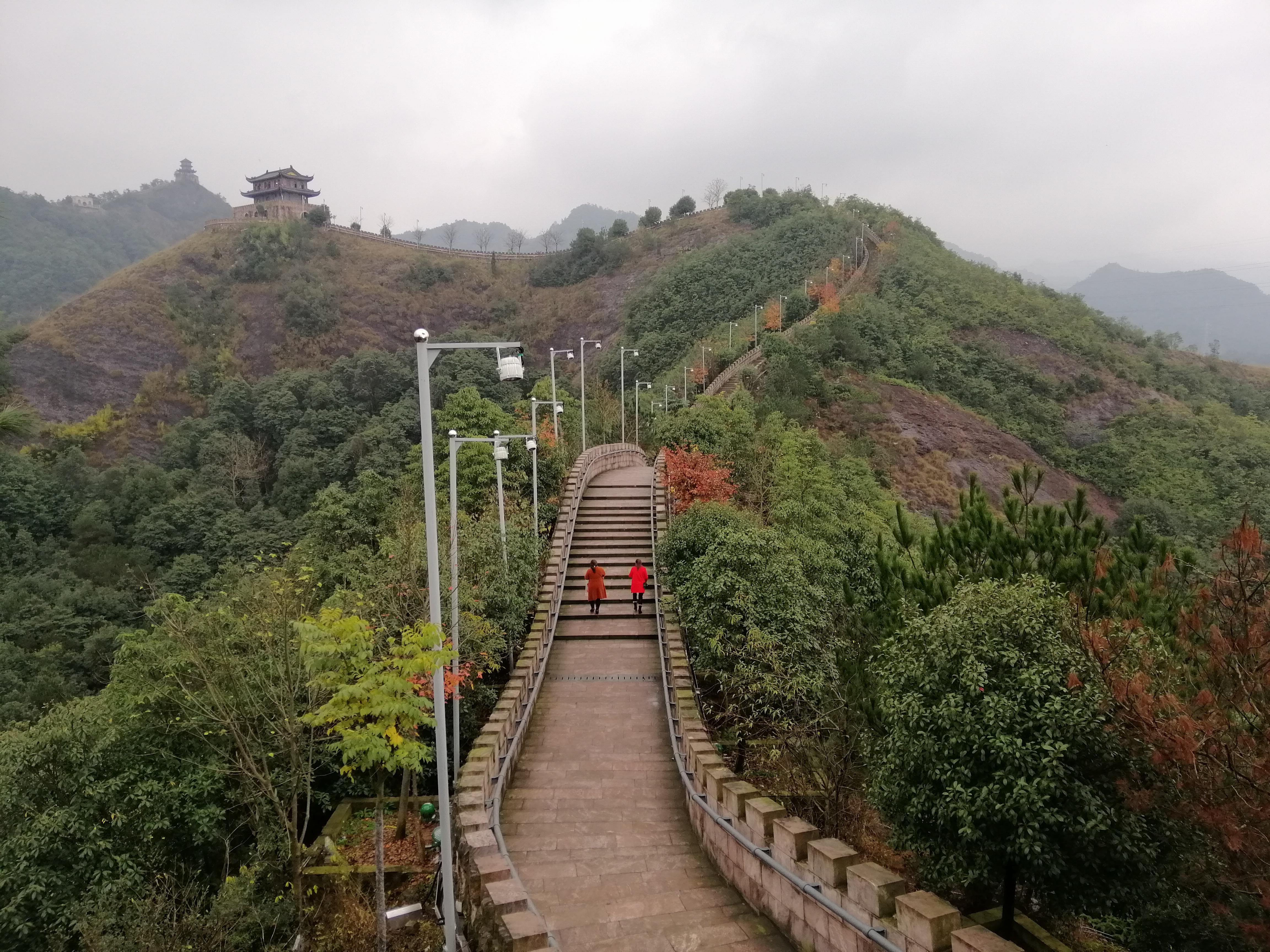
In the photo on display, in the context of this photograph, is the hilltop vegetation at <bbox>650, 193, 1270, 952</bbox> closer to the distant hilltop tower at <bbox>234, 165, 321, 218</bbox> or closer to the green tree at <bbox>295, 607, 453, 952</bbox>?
the green tree at <bbox>295, 607, 453, 952</bbox>

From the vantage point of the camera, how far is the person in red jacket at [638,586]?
1702cm

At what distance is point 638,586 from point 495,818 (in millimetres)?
8328

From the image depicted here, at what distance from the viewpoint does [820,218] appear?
7369cm

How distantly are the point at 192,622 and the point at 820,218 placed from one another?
70877 mm

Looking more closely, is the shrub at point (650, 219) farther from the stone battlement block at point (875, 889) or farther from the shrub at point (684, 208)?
the stone battlement block at point (875, 889)

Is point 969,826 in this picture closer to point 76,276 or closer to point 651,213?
point 651,213

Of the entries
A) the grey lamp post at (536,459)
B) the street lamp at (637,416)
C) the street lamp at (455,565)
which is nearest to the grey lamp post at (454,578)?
the street lamp at (455,565)

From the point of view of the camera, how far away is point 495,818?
901 centimetres

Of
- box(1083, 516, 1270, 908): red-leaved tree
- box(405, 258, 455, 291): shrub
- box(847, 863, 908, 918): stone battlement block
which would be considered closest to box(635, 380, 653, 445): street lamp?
box(1083, 516, 1270, 908): red-leaved tree

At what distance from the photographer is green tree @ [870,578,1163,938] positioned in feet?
20.7

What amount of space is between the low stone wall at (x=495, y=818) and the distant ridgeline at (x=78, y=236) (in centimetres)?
7357

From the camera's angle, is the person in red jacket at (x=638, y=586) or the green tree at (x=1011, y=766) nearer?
the green tree at (x=1011, y=766)

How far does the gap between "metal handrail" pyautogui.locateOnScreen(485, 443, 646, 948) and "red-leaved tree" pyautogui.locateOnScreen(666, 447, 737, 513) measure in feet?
9.59

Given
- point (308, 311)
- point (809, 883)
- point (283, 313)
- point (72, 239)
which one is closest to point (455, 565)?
point (809, 883)
